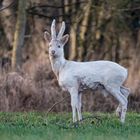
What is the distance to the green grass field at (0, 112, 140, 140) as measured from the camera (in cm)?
1102

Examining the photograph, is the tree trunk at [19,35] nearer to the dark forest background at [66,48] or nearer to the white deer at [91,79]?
the dark forest background at [66,48]

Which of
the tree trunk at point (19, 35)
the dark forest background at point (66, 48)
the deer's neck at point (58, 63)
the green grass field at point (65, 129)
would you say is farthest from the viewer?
the tree trunk at point (19, 35)

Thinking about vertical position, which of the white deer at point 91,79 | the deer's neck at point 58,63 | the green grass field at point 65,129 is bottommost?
the green grass field at point 65,129

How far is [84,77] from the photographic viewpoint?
550 inches

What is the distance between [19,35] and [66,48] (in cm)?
361

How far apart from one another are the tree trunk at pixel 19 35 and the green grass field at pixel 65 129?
7.35 meters

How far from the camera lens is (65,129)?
12.3 meters

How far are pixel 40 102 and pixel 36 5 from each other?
552 centimetres

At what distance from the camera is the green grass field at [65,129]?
1102 centimetres

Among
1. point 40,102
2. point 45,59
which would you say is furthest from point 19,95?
point 45,59

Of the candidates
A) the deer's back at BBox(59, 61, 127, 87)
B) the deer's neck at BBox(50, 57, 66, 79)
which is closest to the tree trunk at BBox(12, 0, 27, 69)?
the deer's neck at BBox(50, 57, 66, 79)

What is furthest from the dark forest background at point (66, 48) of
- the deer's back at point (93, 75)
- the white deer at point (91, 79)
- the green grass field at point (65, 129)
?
the deer's back at point (93, 75)

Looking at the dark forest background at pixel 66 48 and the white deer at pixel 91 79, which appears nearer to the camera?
the white deer at pixel 91 79

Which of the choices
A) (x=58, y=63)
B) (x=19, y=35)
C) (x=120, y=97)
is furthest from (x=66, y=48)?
(x=120, y=97)
